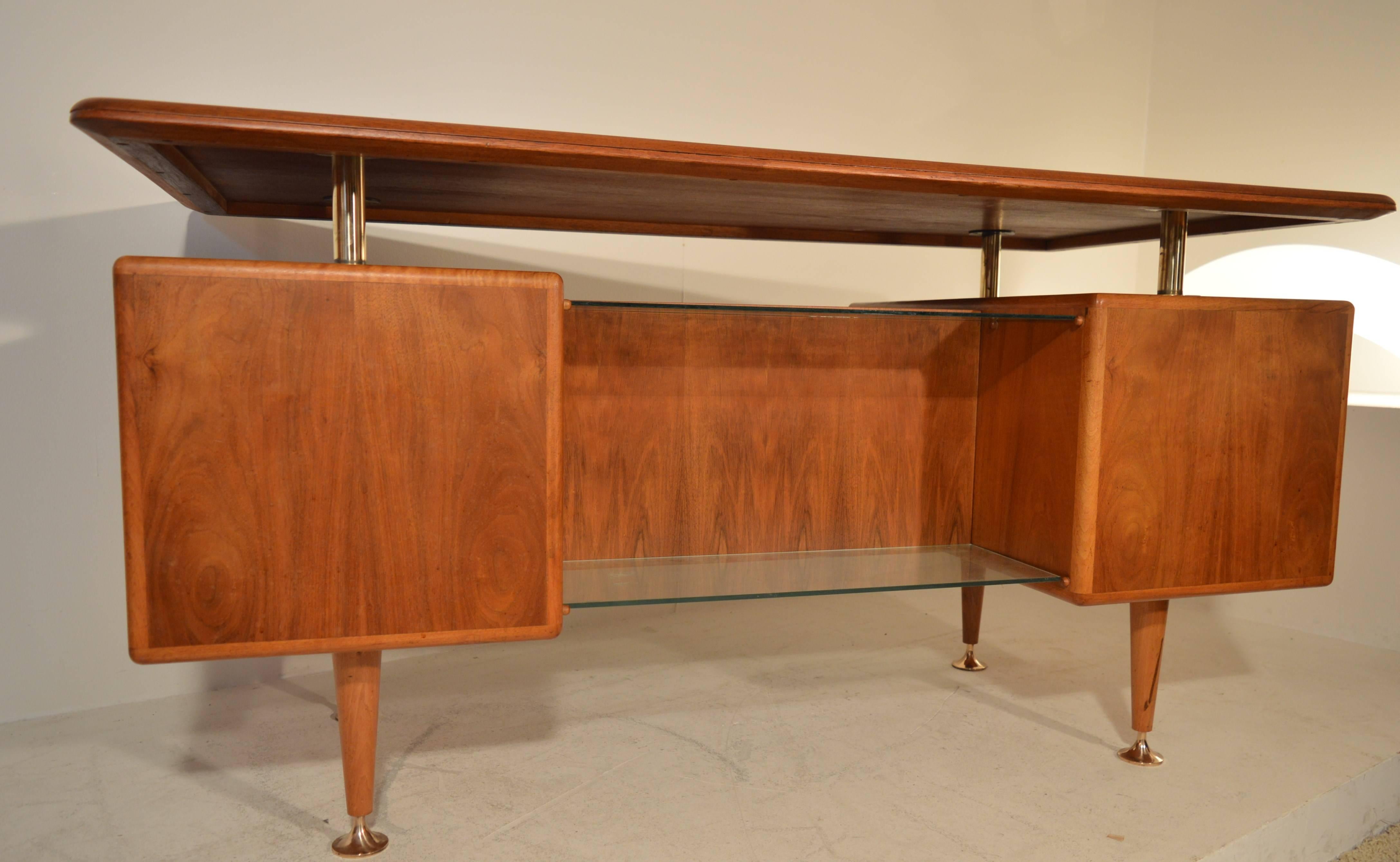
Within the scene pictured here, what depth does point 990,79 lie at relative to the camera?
8.02ft

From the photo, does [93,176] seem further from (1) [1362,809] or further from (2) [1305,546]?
(1) [1362,809]

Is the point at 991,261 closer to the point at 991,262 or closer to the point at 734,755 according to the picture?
the point at 991,262

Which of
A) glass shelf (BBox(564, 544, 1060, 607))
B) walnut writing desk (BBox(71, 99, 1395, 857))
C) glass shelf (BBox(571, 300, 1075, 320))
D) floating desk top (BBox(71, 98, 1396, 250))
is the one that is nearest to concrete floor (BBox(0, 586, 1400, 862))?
walnut writing desk (BBox(71, 99, 1395, 857))

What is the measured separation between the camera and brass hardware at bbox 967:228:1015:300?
1627mm

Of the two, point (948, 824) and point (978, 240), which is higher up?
point (978, 240)

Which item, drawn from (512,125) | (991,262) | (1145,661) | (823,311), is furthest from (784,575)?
(512,125)

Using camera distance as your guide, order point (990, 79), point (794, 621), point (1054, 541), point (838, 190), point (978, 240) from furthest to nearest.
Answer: point (990, 79)
point (794, 621)
point (978, 240)
point (1054, 541)
point (838, 190)

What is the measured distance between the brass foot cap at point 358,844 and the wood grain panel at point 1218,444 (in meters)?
0.96

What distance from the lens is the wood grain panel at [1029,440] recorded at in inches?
49.4

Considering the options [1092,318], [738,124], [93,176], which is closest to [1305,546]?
[1092,318]

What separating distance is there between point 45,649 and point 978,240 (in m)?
1.80

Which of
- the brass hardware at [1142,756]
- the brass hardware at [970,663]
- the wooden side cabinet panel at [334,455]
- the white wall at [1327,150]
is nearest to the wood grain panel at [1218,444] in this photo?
the brass hardware at [1142,756]

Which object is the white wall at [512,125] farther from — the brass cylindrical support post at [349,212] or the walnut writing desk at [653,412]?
the brass cylindrical support post at [349,212]

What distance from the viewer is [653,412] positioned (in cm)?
138
